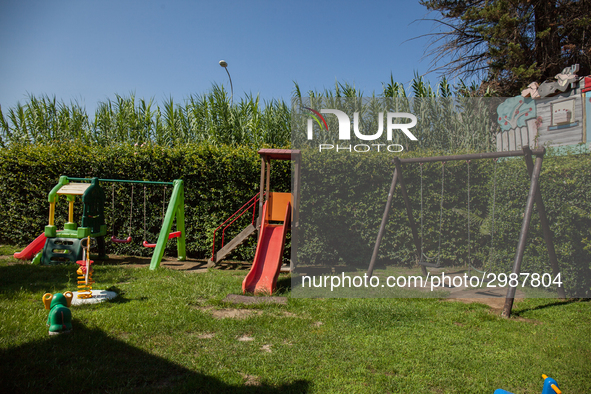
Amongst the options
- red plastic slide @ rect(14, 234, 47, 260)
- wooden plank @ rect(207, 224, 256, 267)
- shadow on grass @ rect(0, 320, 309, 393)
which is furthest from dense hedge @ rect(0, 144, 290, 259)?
shadow on grass @ rect(0, 320, 309, 393)

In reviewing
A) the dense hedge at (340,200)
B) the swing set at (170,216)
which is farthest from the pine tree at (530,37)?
the swing set at (170,216)

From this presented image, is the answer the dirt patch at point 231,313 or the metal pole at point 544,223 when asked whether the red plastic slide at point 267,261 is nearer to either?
the dirt patch at point 231,313

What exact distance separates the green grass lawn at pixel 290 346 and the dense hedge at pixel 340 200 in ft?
4.30

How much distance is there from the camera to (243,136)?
12164 mm

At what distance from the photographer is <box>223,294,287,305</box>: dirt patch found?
445 centimetres

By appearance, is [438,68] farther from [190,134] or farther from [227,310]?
[227,310]

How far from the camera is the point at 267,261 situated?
17.5 feet

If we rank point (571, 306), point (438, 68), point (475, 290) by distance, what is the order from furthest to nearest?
point (438, 68)
point (475, 290)
point (571, 306)

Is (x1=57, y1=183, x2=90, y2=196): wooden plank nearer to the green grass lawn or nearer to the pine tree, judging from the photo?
the green grass lawn

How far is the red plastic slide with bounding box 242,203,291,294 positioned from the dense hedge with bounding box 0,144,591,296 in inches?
62.0

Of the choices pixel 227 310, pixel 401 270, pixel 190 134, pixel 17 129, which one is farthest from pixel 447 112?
pixel 17 129

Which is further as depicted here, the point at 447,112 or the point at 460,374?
the point at 447,112

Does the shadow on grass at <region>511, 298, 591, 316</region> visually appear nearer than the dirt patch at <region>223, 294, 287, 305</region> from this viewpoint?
Yes

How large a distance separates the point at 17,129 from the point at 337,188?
41.5 ft
